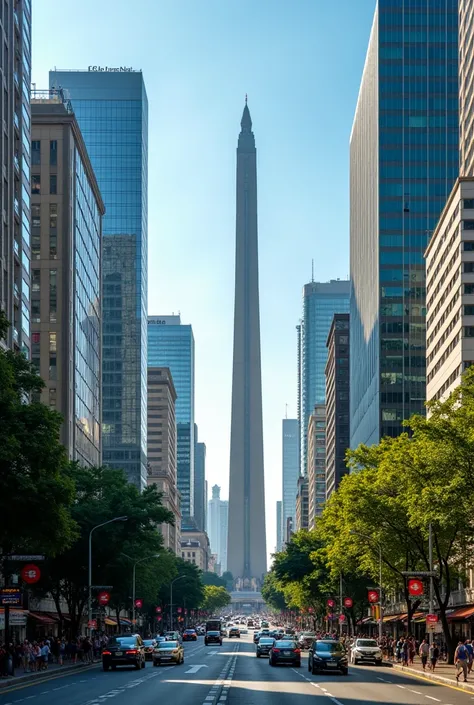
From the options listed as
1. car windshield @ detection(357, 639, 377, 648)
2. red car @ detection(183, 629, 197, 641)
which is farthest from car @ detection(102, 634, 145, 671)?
red car @ detection(183, 629, 197, 641)

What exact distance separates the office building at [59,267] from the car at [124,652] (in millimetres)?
55194

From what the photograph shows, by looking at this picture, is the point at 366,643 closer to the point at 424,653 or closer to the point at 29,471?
the point at 424,653

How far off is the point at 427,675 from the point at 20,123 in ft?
177

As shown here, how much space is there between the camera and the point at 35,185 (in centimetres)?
13338

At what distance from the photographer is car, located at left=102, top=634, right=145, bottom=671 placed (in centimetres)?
6888

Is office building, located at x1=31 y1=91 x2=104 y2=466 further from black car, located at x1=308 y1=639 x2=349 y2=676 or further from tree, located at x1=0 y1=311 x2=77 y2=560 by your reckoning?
tree, located at x1=0 y1=311 x2=77 y2=560

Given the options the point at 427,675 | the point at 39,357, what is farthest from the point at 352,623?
the point at 427,675

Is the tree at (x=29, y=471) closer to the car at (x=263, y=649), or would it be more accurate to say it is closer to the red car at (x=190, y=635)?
the car at (x=263, y=649)

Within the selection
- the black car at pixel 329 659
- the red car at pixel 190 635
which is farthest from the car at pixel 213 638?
the black car at pixel 329 659

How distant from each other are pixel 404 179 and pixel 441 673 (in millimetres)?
→ 114007

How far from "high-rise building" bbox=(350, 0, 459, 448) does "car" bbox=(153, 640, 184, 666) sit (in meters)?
86.9

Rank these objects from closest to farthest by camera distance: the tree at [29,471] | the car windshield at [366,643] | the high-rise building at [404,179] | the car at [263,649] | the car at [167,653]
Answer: the tree at [29,471], the car at [167,653], the car windshield at [366,643], the car at [263,649], the high-rise building at [404,179]

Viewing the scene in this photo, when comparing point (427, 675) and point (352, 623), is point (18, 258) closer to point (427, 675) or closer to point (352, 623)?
point (427, 675)

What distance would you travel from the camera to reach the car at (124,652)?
226 ft
